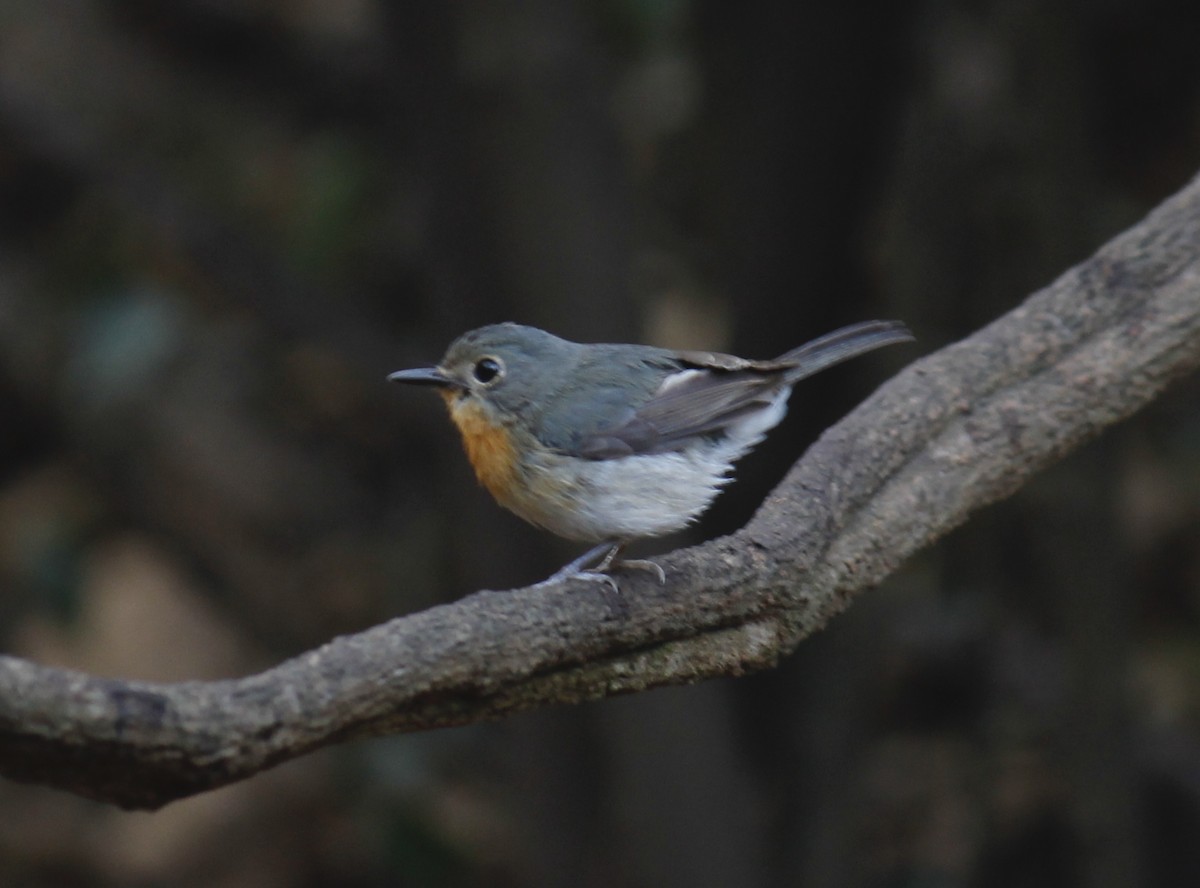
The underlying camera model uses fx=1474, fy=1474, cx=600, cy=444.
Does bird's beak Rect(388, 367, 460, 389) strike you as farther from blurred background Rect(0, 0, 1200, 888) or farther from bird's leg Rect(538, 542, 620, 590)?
blurred background Rect(0, 0, 1200, 888)

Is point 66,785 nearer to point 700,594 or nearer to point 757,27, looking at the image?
point 700,594

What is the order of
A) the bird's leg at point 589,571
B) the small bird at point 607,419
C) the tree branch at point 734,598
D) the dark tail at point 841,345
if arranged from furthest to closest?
the dark tail at point 841,345 < the small bird at point 607,419 < the bird's leg at point 589,571 < the tree branch at point 734,598

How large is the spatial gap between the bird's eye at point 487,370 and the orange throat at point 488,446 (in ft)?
0.21

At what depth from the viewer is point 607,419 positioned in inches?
134

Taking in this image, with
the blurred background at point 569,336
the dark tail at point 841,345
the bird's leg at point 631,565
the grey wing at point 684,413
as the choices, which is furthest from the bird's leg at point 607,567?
the blurred background at point 569,336

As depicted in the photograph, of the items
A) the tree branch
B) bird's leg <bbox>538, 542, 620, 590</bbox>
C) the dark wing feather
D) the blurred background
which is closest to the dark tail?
the dark wing feather

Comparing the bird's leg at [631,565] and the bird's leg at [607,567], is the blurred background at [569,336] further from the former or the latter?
the bird's leg at [631,565]

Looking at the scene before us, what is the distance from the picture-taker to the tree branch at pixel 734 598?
1957mm

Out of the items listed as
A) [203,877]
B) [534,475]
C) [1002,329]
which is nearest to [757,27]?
[1002,329]

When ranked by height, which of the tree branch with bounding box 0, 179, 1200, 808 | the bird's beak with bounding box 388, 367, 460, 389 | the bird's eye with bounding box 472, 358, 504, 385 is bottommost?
the tree branch with bounding box 0, 179, 1200, 808

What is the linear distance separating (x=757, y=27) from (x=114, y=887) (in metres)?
4.77

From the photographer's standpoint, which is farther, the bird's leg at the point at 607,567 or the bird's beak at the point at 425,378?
the bird's beak at the point at 425,378

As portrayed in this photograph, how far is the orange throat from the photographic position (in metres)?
3.38

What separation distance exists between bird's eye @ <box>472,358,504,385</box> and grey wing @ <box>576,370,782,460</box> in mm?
325
